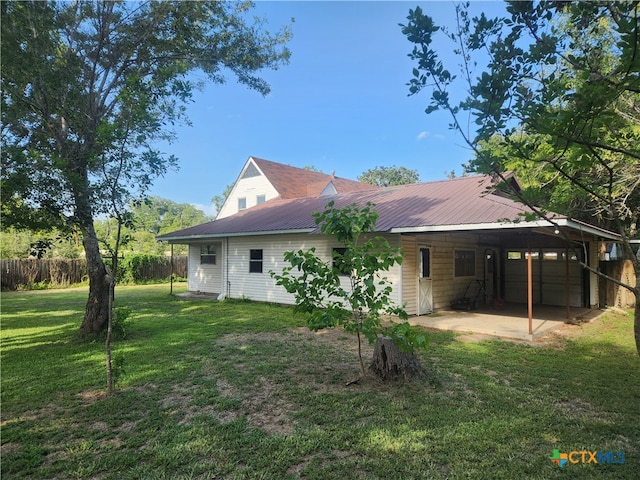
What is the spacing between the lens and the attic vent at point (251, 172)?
80.9 feet

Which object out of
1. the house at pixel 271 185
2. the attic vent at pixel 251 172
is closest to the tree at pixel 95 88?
the house at pixel 271 185

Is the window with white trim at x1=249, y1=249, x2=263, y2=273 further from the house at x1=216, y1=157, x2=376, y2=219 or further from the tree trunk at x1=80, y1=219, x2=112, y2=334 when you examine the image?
the house at x1=216, y1=157, x2=376, y2=219

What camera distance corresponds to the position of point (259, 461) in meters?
2.88

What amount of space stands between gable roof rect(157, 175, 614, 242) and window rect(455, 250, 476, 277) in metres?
2.34

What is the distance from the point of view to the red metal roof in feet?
28.7

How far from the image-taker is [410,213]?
10.2 metres

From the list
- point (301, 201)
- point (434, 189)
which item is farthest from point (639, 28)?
point (301, 201)

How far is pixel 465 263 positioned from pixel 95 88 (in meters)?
11.6

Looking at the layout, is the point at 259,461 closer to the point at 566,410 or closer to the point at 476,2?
the point at 566,410

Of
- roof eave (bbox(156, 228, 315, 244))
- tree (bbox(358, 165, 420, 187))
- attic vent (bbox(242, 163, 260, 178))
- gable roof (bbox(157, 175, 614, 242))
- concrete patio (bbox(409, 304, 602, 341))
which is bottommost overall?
concrete patio (bbox(409, 304, 602, 341))

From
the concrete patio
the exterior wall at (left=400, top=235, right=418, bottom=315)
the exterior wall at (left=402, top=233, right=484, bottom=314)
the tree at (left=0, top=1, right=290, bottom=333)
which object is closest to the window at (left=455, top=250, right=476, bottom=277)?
the exterior wall at (left=402, top=233, right=484, bottom=314)

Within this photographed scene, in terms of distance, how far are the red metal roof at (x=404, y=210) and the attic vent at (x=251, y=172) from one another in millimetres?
7526

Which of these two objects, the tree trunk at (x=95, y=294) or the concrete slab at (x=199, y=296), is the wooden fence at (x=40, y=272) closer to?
the concrete slab at (x=199, y=296)

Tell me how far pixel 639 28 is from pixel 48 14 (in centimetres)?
787
